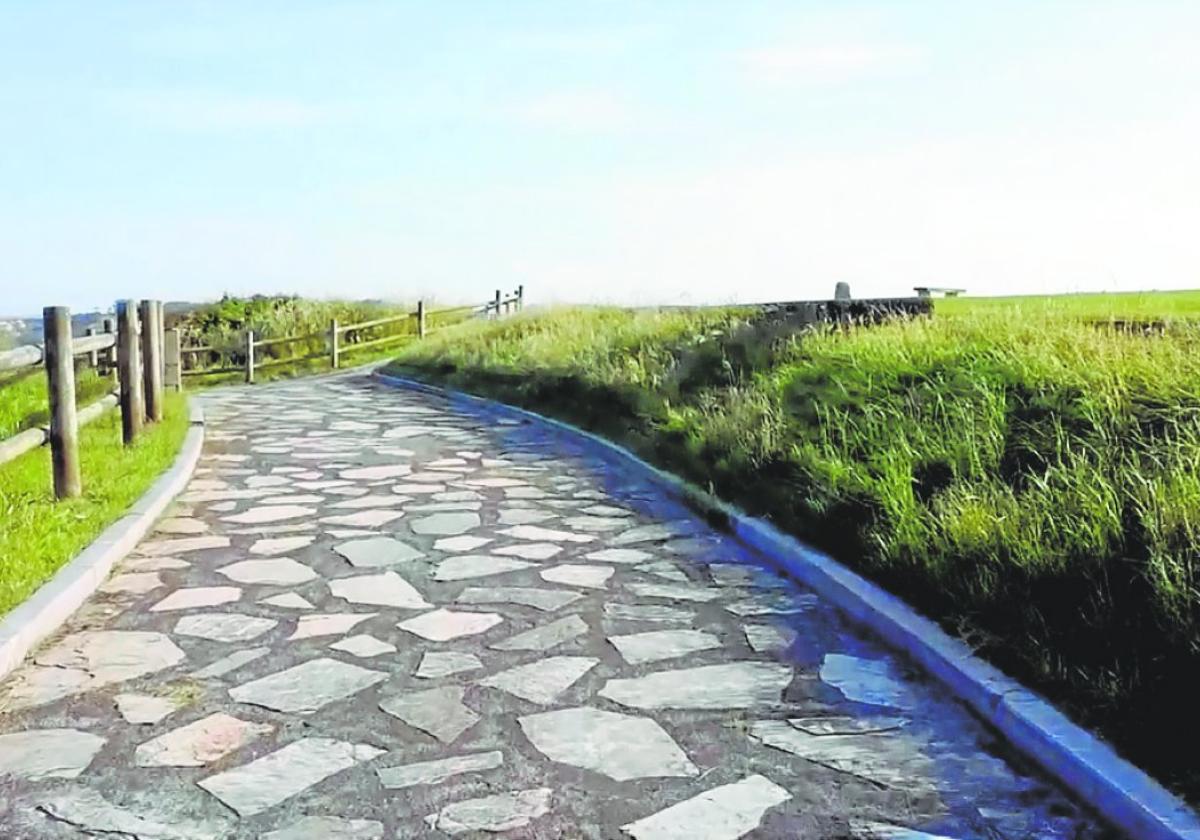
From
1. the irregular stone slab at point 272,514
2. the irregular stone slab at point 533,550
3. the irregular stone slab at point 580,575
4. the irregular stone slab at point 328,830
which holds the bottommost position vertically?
the irregular stone slab at point 328,830

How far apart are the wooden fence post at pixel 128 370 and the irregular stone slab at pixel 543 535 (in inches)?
160

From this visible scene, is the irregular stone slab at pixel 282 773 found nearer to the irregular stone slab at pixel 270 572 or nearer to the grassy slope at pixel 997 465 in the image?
the irregular stone slab at pixel 270 572

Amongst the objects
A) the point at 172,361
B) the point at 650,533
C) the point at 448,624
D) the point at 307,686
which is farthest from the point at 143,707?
the point at 172,361

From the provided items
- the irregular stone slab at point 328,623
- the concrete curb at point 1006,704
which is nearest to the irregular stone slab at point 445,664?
the irregular stone slab at point 328,623

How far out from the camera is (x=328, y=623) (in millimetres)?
5121

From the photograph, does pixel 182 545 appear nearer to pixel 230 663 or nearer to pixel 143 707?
pixel 230 663

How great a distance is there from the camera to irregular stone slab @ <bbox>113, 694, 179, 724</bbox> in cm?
400

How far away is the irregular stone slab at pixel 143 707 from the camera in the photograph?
4004 mm

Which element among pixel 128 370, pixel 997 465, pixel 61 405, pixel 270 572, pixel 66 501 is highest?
pixel 128 370

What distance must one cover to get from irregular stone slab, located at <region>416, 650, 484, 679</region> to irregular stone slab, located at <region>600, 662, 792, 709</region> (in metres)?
0.58

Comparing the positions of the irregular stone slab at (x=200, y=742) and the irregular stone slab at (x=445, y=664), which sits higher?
the irregular stone slab at (x=445, y=664)

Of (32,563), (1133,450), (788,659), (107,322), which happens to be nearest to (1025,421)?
(1133,450)

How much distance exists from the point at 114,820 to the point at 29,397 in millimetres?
10652

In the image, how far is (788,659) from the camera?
4637 millimetres
